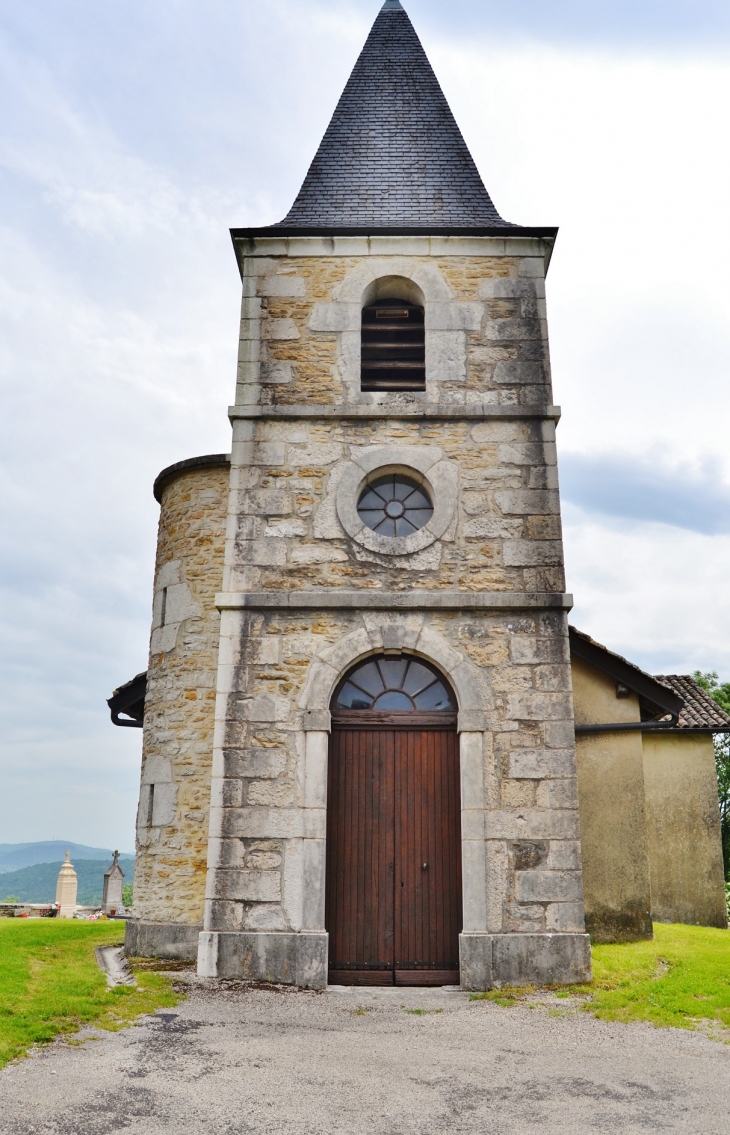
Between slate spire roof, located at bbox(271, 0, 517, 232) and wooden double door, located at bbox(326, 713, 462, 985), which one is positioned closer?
wooden double door, located at bbox(326, 713, 462, 985)

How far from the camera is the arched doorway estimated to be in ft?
27.0

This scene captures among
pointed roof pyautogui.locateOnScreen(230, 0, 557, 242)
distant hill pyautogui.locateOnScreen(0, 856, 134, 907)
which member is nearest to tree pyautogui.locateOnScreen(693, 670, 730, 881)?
pointed roof pyautogui.locateOnScreen(230, 0, 557, 242)

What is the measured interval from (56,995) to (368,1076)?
2666mm

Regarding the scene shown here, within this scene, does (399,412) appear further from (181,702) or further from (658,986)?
(658,986)

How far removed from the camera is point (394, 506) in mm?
9398

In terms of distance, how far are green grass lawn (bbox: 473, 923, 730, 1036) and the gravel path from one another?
0.37 m

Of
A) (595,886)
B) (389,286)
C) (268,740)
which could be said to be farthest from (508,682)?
(389,286)

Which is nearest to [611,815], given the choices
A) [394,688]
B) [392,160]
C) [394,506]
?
[394,688]

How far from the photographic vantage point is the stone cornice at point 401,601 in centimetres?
879

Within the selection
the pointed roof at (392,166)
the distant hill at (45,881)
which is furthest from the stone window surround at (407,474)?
the distant hill at (45,881)

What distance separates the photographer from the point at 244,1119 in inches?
178

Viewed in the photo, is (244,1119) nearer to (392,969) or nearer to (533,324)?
(392,969)

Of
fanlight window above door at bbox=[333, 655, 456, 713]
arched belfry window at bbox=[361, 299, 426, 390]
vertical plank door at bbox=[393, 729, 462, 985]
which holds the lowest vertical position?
vertical plank door at bbox=[393, 729, 462, 985]

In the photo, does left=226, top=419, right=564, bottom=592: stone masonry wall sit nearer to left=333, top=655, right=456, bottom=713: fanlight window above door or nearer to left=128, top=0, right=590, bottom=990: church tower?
left=128, top=0, right=590, bottom=990: church tower
